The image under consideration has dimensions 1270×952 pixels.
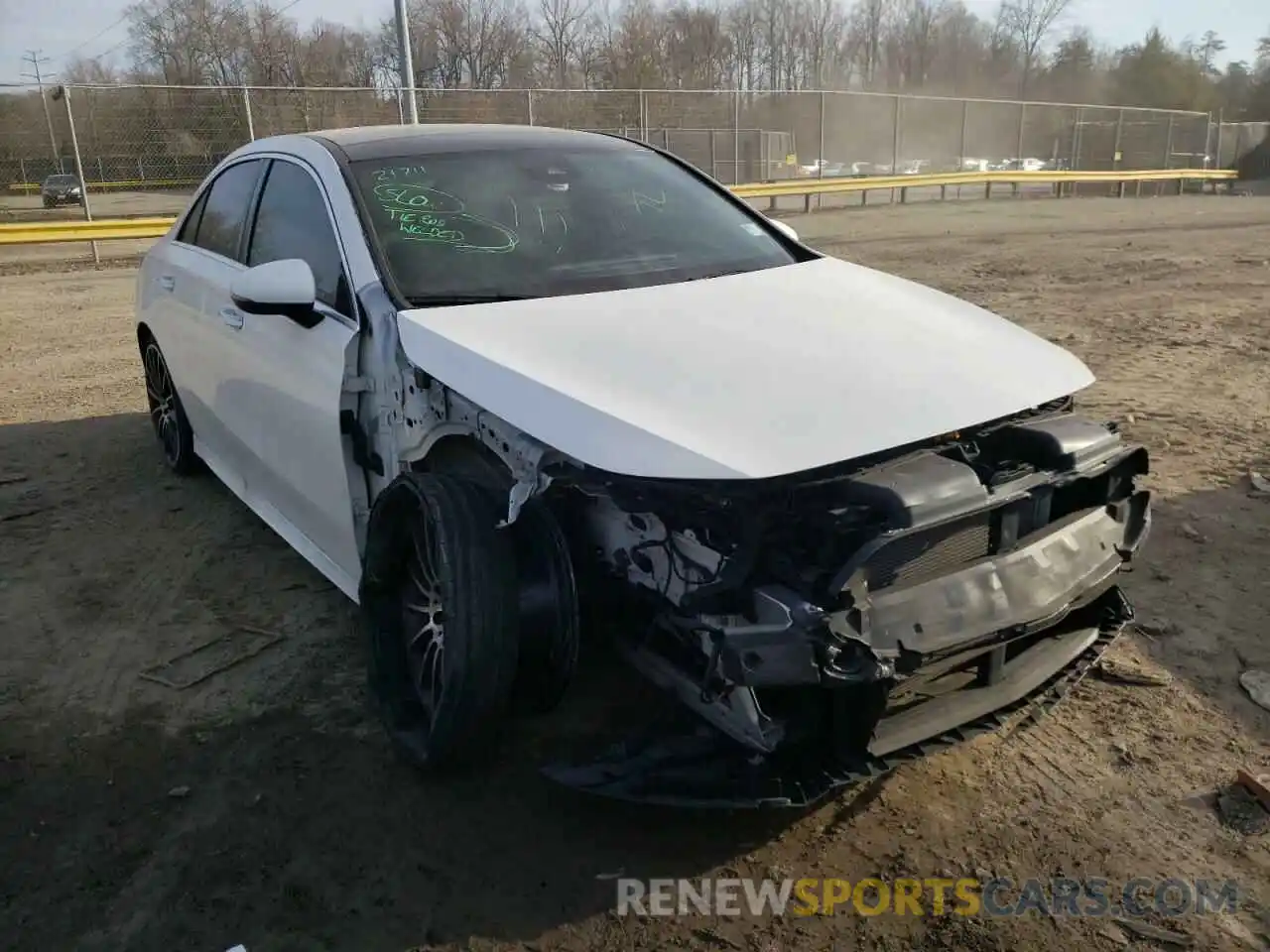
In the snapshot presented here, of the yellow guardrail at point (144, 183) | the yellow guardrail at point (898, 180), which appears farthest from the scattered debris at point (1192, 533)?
the yellow guardrail at point (144, 183)

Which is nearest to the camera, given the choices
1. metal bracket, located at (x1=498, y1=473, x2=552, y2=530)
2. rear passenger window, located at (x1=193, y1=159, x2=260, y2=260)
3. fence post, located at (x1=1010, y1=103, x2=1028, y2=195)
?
metal bracket, located at (x1=498, y1=473, x2=552, y2=530)

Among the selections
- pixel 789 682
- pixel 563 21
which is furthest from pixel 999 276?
pixel 563 21

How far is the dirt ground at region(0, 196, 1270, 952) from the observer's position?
2416 millimetres

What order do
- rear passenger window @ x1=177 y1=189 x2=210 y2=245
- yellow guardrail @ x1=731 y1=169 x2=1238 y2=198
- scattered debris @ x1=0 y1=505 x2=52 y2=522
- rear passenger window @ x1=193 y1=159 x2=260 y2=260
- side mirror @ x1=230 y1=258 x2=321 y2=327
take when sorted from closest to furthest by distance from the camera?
1. side mirror @ x1=230 y1=258 x2=321 y2=327
2. rear passenger window @ x1=193 y1=159 x2=260 y2=260
3. rear passenger window @ x1=177 y1=189 x2=210 y2=245
4. scattered debris @ x1=0 y1=505 x2=52 y2=522
5. yellow guardrail @ x1=731 y1=169 x2=1238 y2=198

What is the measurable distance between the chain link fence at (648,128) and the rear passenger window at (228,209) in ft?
42.0

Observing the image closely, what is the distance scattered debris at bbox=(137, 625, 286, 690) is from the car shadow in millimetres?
55

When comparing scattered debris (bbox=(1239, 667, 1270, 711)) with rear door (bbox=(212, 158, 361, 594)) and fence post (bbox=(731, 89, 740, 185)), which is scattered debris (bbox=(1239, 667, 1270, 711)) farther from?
fence post (bbox=(731, 89, 740, 185))

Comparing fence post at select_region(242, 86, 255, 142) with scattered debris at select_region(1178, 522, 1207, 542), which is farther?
fence post at select_region(242, 86, 255, 142)

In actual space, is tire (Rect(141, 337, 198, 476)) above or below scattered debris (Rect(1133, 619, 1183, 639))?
above

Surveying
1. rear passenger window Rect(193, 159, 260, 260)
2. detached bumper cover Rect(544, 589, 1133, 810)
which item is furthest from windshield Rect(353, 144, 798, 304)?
detached bumper cover Rect(544, 589, 1133, 810)

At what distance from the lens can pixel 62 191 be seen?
53.6 feet

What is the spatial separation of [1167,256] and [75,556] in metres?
13.7

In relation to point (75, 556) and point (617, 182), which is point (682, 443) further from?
point (75, 556)

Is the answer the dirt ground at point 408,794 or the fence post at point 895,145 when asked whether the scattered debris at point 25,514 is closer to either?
the dirt ground at point 408,794
